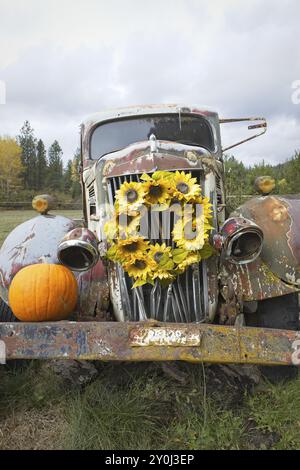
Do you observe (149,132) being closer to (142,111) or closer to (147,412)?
(142,111)

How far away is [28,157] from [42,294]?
6536cm

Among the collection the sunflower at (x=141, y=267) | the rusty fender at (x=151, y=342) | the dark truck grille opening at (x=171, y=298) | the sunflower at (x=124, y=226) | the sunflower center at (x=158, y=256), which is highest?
the sunflower at (x=124, y=226)

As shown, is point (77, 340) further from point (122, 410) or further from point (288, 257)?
point (288, 257)

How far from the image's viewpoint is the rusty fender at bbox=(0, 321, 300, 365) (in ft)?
8.11

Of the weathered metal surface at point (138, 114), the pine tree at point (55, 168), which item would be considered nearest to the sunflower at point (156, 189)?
the weathered metal surface at point (138, 114)

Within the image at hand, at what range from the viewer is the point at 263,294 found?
3002 millimetres

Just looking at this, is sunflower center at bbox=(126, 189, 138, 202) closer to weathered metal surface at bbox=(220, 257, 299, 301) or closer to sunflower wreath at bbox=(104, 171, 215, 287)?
sunflower wreath at bbox=(104, 171, 215, 287)

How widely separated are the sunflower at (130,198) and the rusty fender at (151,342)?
0.72 m

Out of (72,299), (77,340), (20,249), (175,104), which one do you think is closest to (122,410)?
(77,340)

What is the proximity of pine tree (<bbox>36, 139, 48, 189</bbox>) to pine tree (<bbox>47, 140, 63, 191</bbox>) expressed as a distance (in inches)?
30.2

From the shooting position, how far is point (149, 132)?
4324 mm

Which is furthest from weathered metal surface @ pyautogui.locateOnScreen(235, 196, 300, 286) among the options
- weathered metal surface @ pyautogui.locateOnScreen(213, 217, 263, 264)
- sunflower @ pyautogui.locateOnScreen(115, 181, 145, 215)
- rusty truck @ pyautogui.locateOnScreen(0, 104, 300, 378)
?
sunflower @ pyautogui.locateOnScreen(115, 181, 145, 215)

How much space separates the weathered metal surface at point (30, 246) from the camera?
3.32m

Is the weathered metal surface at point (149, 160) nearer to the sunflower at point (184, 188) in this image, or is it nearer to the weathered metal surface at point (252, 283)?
the sunflower at point (184, 188)
